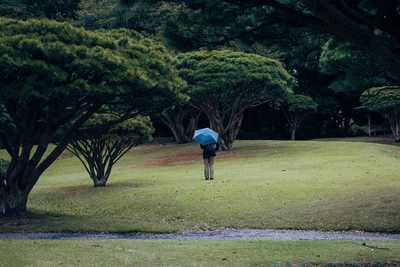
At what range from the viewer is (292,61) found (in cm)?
5141

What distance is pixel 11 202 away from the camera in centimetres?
1741

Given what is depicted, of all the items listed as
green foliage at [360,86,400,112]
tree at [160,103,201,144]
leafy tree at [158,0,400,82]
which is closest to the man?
leafy tree at [158,0,400,82]

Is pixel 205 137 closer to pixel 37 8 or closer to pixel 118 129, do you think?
pixel 118 129

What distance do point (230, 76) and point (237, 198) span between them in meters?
15.3

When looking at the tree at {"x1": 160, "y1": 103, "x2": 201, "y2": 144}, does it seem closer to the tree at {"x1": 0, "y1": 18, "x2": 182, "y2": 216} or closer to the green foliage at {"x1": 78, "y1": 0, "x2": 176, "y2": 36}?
the green foliage at {"x1": 78, "y1": 0, "x2": 176, "y2": 36}

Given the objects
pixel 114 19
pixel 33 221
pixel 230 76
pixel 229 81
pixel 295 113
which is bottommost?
pixel 33 221

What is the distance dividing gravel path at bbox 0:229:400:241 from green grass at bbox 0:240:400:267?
134 cm

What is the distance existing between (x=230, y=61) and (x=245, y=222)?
737 inches

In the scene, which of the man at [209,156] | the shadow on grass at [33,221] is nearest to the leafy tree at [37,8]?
the man at [209,156]

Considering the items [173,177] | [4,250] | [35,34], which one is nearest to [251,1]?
[4,250]

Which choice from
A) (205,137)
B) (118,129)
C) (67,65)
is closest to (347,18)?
(67,65)

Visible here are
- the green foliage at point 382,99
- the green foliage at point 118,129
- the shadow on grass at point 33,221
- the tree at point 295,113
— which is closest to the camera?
the shadow on grass at point 33,221

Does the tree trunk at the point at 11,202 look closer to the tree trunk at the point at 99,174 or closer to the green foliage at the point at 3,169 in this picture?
the green foliage at the point at 3,169

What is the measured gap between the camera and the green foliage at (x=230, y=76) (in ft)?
110
